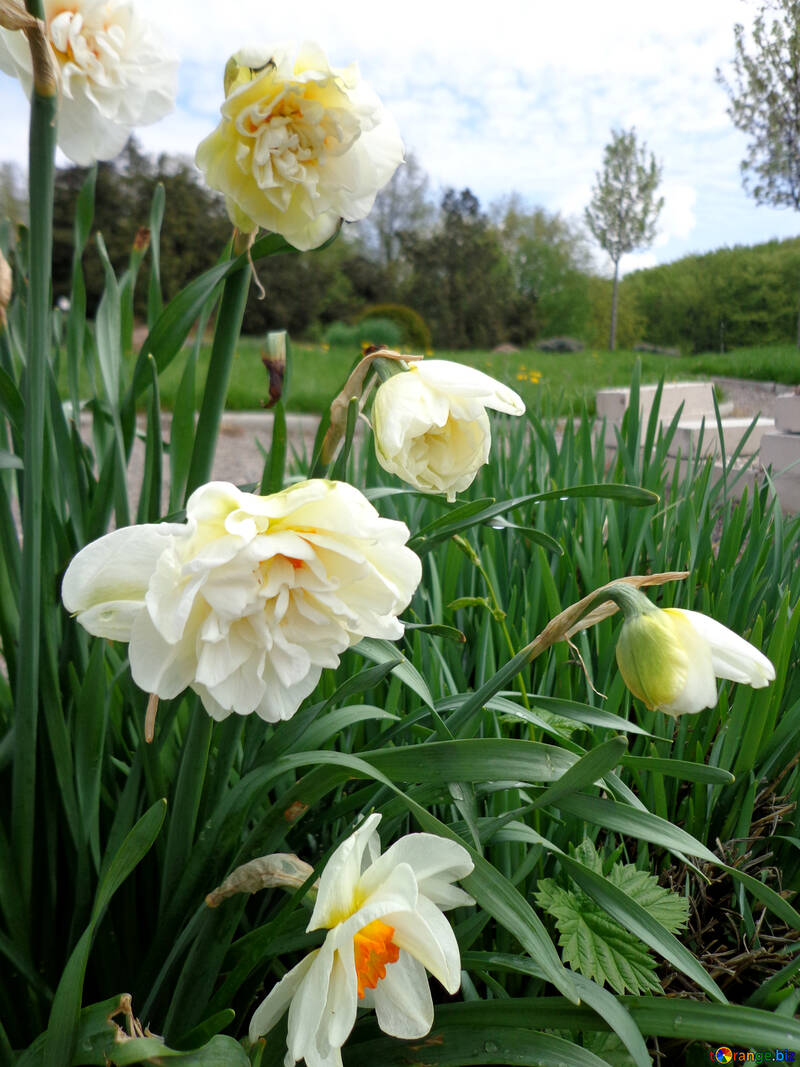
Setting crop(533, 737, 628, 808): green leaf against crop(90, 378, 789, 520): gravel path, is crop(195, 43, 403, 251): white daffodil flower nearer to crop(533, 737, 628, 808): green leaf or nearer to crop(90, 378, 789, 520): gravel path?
crop(533, 737, 628, 808): green leaf

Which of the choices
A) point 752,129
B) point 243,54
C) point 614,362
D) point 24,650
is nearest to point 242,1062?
point 24,650

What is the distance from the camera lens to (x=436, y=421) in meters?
0.48

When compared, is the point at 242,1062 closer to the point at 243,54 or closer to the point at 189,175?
the point at 243,54

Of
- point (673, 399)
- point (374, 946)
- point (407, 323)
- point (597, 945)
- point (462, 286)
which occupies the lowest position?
point (597, 945)

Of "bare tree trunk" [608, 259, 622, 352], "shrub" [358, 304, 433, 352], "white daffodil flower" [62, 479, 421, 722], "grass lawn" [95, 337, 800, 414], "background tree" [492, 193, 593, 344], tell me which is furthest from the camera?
"background tree" [492, 193, 593, 344]

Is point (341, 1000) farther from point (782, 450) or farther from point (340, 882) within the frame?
point (782, 450)

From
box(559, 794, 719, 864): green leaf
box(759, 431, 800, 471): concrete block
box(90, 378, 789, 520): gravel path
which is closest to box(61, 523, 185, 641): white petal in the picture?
box(559, 794, 719, 864): green leaf

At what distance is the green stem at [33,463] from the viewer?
49cm

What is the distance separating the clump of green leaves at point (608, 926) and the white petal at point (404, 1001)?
15cm

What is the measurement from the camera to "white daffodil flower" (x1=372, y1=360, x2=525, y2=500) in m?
0.48

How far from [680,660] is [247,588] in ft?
0.79

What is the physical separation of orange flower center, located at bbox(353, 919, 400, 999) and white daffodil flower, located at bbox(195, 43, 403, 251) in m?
0.43

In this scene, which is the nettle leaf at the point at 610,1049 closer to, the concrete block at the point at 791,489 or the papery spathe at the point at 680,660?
the papery spathe at the point at 680,660

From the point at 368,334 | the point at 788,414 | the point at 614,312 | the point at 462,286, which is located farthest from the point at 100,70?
the point at 462,286
